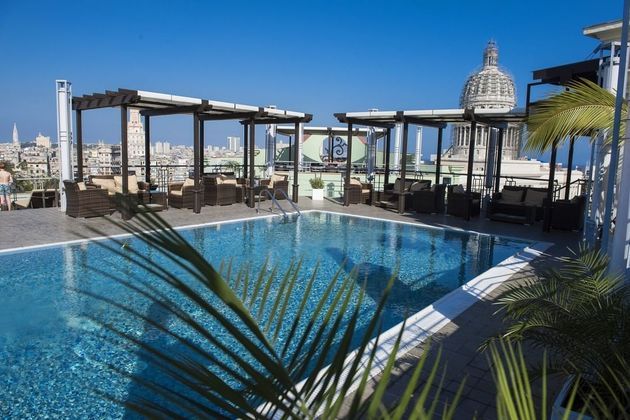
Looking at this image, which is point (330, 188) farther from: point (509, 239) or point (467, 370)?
point (467, 370)

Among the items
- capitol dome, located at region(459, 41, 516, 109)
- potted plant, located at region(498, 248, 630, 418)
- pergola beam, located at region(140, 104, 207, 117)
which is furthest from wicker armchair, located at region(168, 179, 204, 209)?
capitol dome, located at region(459, 41, 516, 109)

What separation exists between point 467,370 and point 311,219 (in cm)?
865

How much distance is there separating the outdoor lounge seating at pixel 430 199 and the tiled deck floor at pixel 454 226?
42 centimetres

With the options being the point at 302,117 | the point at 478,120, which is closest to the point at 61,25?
the point at 302,117

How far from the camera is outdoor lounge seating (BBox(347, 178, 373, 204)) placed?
14.7 meters

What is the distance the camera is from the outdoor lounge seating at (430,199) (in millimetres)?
12891

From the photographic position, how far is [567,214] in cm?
1046

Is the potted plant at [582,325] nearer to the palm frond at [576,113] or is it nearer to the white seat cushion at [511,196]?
the palm frond at [576,113]

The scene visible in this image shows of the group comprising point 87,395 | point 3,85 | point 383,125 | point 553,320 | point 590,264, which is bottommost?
point 87,395

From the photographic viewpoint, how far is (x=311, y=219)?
12141 mm

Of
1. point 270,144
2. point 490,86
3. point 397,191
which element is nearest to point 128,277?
point 397,191

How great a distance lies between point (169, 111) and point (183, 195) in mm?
2221

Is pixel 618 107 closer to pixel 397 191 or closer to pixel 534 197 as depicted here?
pixel 534 197

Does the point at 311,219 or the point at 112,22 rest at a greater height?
the point at 112,22
